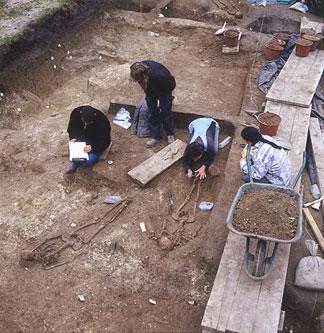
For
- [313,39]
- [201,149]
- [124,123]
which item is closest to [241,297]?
[201,149]

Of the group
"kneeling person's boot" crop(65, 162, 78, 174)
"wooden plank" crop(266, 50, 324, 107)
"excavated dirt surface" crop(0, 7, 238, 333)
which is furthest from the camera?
"wooden plank" crop(266, 50, 324, 107)

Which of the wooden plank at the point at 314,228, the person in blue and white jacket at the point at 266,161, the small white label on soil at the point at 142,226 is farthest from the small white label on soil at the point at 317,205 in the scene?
the small white label on soil at the point at 142,226

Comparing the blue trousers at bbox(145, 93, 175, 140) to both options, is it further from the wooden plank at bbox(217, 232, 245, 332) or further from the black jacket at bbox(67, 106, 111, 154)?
the wooden plank at bbox(217, 232, 245, 332)

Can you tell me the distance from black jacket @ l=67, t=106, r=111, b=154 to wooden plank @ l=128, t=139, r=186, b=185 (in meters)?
0.67

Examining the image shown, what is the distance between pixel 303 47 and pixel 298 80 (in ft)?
3.50

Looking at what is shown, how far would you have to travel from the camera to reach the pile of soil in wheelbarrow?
13.8ft

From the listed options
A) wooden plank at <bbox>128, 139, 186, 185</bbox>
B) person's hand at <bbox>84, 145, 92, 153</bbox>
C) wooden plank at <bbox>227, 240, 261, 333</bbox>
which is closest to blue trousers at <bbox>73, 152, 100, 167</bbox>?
person's hand at <bbox>84, 145, 92, 153</bbox>

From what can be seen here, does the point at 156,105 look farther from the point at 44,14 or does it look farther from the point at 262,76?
the point at 44,14

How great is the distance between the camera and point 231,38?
9445mm

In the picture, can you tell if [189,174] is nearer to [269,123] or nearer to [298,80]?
[269,123]

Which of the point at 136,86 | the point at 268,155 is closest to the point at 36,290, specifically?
the point at 268,155

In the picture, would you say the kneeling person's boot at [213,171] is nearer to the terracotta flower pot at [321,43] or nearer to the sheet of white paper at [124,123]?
the sheet of white paper at [124,123]

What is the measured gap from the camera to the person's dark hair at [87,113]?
622 centimetres

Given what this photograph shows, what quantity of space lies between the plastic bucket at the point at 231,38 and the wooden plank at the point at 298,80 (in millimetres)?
1292
